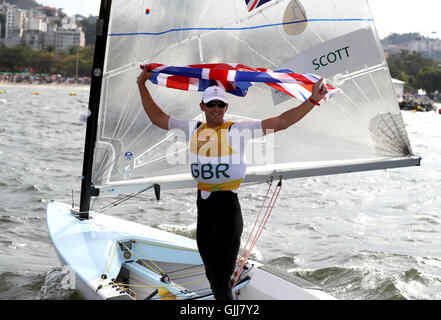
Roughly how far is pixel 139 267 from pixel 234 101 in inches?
56.7

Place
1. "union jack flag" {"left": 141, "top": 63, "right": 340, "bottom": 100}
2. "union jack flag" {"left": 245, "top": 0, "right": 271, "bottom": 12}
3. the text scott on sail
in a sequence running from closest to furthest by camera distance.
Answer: "union jack flag" {"left": 141, "top": 63, "right": 340, "bottom": 100} → "union jack flag" {"left": 245, "top": 0, "right": 271, "bottom": 12} → the text scott on sail

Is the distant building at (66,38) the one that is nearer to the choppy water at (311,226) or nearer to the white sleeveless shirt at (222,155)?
the choppy water at (311,226)

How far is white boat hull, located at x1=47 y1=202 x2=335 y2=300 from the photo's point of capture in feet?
12.1

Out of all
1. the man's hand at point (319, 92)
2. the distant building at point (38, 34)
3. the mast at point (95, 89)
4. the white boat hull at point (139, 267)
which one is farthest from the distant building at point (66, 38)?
the man's hand at point (319, 92)

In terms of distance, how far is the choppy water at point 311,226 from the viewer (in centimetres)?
537

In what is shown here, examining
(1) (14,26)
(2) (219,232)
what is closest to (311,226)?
(2) (219,232)

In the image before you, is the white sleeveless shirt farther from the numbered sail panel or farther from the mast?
the mast

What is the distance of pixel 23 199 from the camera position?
8.28 meters

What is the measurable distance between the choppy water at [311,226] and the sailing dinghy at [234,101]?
869 millimetres

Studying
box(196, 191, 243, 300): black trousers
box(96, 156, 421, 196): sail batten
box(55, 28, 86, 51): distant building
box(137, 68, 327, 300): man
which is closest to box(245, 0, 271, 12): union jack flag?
box(96, 156, 421, 196): sail batten

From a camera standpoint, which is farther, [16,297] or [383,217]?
[383,217]
